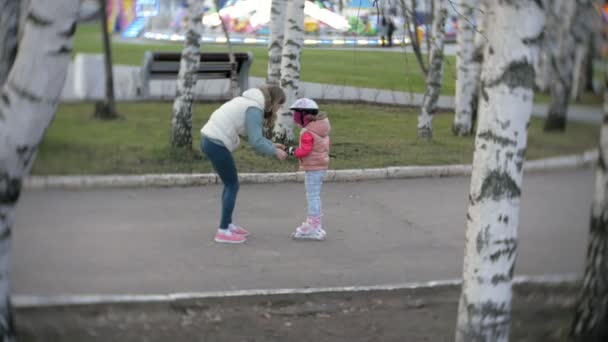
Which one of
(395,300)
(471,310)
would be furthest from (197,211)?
(471,310)

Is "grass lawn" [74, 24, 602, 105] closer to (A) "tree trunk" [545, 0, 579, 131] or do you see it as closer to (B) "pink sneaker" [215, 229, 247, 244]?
(A) "tree trunk" [545, 0, 579, 131]

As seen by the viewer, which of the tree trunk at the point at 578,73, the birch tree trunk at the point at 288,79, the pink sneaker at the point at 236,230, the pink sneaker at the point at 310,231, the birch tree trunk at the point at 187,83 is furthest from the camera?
the birch tree trunk at the point at 288,79

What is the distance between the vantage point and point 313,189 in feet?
23.7

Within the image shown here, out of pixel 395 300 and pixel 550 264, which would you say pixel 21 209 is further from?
pixel 550 264

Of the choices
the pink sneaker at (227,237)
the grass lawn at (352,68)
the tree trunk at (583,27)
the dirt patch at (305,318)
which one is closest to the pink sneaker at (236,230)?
the pink sneaker at (227,237)

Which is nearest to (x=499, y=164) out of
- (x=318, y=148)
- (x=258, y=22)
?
(x=318, y=148)

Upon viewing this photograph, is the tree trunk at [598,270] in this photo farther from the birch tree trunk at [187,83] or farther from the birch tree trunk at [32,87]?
the birch tree trunk at [187,83]

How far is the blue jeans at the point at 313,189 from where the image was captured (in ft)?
23.5

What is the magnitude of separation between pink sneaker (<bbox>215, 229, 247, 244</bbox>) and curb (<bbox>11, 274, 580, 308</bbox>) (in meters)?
1.21

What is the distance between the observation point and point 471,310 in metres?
4.54

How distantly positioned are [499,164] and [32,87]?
7.90 feet

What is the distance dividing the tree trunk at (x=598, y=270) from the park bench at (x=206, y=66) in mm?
3549

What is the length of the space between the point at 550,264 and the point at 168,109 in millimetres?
3485

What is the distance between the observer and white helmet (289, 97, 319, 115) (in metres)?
6.88
